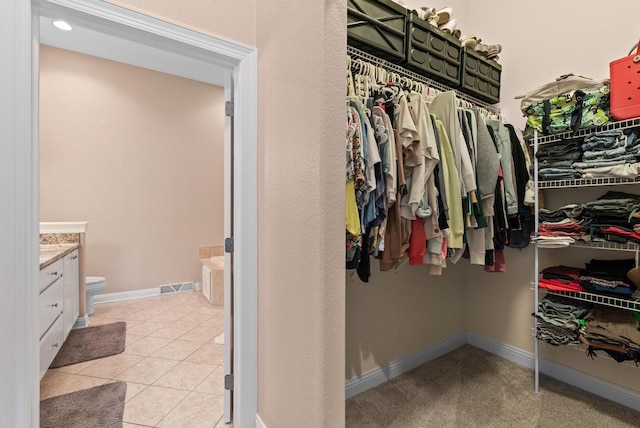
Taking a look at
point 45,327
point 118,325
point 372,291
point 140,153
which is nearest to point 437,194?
point 372,291

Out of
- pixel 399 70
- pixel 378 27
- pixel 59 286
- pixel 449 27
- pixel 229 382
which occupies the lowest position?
pixel 229 382

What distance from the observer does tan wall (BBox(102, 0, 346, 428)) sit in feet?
3.42

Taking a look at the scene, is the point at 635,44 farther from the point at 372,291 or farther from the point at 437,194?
the point at 372,291

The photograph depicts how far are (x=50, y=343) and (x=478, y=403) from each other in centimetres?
298

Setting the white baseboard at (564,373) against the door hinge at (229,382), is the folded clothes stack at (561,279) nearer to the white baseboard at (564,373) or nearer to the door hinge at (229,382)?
the white baseboard at (564,373)

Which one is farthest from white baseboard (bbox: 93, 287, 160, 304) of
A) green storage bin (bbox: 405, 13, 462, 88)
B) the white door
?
green storage bin (bbox: 405, 13, 462, 88)

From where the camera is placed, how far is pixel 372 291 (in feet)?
6.75

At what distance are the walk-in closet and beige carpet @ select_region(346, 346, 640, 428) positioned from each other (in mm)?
11

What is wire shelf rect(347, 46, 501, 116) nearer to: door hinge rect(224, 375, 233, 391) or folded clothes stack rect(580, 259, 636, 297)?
folded clothes stack rect(580, 259, 636, 297)

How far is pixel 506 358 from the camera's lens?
7.96ft

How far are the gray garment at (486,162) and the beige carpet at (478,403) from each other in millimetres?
1323

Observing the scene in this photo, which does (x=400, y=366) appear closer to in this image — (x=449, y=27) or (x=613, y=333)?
(x=613, y=333)

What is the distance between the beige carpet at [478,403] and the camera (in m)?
1.73

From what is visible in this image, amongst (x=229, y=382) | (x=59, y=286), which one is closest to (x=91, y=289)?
(x=59, y=286)
